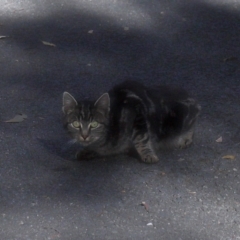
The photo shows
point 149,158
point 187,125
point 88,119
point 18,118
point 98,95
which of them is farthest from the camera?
point 98,95

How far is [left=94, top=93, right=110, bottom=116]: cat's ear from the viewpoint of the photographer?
527 cm

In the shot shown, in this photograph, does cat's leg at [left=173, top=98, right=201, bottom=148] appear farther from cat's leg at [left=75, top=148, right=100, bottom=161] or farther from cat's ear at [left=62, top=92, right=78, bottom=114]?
cat's ear at [left=62, top=92, right=78, bottom=114]

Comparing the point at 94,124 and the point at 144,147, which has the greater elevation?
the point at 94,124

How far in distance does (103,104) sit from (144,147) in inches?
21.2

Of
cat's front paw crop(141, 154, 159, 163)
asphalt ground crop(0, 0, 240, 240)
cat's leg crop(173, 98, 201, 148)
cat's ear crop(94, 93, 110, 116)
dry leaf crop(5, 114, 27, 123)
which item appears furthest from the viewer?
dry leaf crop(5, 114, 27, 123)

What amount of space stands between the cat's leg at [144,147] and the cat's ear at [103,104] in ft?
1.15

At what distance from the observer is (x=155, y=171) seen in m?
5.33

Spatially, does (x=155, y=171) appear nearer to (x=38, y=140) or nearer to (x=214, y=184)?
(x=214, y=184)

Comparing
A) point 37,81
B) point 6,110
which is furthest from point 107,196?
point 37,81

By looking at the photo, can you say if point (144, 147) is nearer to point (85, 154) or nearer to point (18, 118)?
point (85, 154)

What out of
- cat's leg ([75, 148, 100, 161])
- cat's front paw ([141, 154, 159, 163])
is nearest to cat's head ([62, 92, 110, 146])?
cat's leg ([75, 148, 100, 161])

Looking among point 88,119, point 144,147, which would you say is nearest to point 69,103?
Answer: point 88,119

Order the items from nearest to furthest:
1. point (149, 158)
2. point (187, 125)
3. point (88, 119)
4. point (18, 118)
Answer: point (88, 119), point (149, 158), point (187, 125), point (18, 118)

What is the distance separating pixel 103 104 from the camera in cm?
529
